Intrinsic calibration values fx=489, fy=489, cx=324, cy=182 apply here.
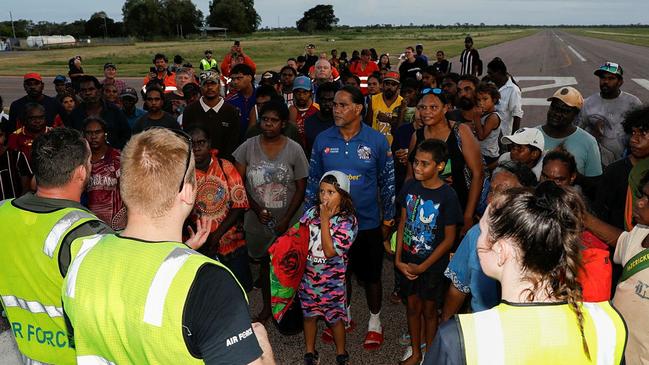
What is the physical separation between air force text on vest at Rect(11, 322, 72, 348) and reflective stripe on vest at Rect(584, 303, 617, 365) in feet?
7.60

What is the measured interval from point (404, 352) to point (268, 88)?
13.3 ft

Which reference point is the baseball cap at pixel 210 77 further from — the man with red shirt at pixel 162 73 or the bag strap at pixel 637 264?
the man with red shirt at pixel 162 73

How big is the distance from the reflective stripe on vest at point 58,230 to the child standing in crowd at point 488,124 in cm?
489

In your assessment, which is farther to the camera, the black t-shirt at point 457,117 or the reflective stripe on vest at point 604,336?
the black t-shirt at point 457,117

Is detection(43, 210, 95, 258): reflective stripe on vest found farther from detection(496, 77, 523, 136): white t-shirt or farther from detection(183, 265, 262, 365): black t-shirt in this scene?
detection(496, 77, 523, 136): white t-shirt

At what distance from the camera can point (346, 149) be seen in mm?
4605

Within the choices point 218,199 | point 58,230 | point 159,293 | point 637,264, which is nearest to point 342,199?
point 218,199

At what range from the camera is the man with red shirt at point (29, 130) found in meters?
5.79

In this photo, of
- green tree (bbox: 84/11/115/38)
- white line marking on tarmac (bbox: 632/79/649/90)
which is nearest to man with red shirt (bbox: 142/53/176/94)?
white line marking on tarmac (bbox: 632/79/649/90)

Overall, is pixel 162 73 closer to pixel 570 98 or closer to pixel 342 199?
pixel 342 199

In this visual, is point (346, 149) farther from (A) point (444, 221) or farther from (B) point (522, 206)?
(B) point (522, 206)

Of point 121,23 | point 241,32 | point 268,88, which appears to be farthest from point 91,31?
point 268,88

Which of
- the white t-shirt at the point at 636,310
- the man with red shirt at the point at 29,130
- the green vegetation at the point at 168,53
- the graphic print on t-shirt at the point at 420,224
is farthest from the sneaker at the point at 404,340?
the green vegetation at the point at 168,53

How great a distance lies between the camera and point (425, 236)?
3.98 metres
